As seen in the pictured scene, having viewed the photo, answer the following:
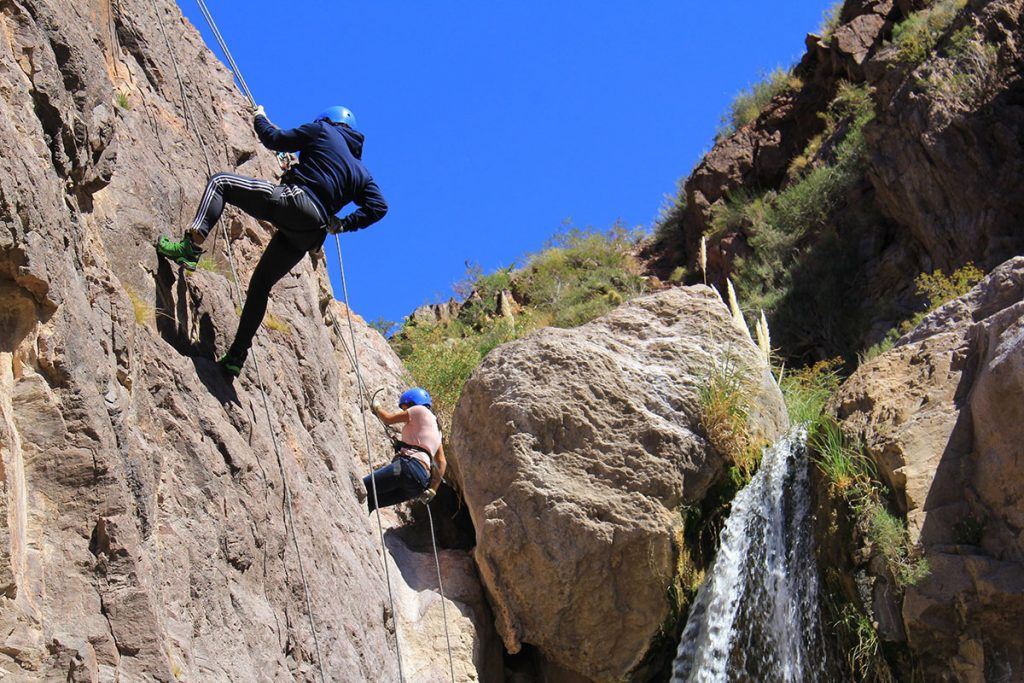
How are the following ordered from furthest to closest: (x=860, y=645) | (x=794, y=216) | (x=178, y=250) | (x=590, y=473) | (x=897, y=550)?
(x=794, y=216), (x=590, y=473), (x=860, y=645), (x=897, y=550), (x=178, y=250)

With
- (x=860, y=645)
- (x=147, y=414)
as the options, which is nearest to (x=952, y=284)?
(x=860, y=645)

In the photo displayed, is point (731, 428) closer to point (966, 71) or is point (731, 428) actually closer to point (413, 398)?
point (413, 398)

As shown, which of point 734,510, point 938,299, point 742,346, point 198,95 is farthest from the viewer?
point 938,299

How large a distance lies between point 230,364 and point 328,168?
1601 mm

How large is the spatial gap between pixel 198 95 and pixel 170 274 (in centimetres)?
291

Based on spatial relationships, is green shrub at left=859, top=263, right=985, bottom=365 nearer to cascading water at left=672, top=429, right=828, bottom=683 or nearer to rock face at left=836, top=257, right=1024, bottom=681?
rock face at left=836, top=257, right=1024, bottom=681

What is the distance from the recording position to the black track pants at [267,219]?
29.1ft

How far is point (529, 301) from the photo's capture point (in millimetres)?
27906

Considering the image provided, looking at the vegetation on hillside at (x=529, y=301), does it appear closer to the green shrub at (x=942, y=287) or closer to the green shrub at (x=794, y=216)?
the green shrub at (x=794, y=216)

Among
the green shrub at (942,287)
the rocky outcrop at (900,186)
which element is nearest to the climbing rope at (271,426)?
the green shrub at (942,287)

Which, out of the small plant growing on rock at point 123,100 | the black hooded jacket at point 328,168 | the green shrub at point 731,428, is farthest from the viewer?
the green shrub at point 731,428

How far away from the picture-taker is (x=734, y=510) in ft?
41.0

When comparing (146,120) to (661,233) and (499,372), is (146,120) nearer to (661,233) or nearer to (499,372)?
(499,372)

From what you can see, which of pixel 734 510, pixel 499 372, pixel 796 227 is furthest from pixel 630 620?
pixel 796 227
